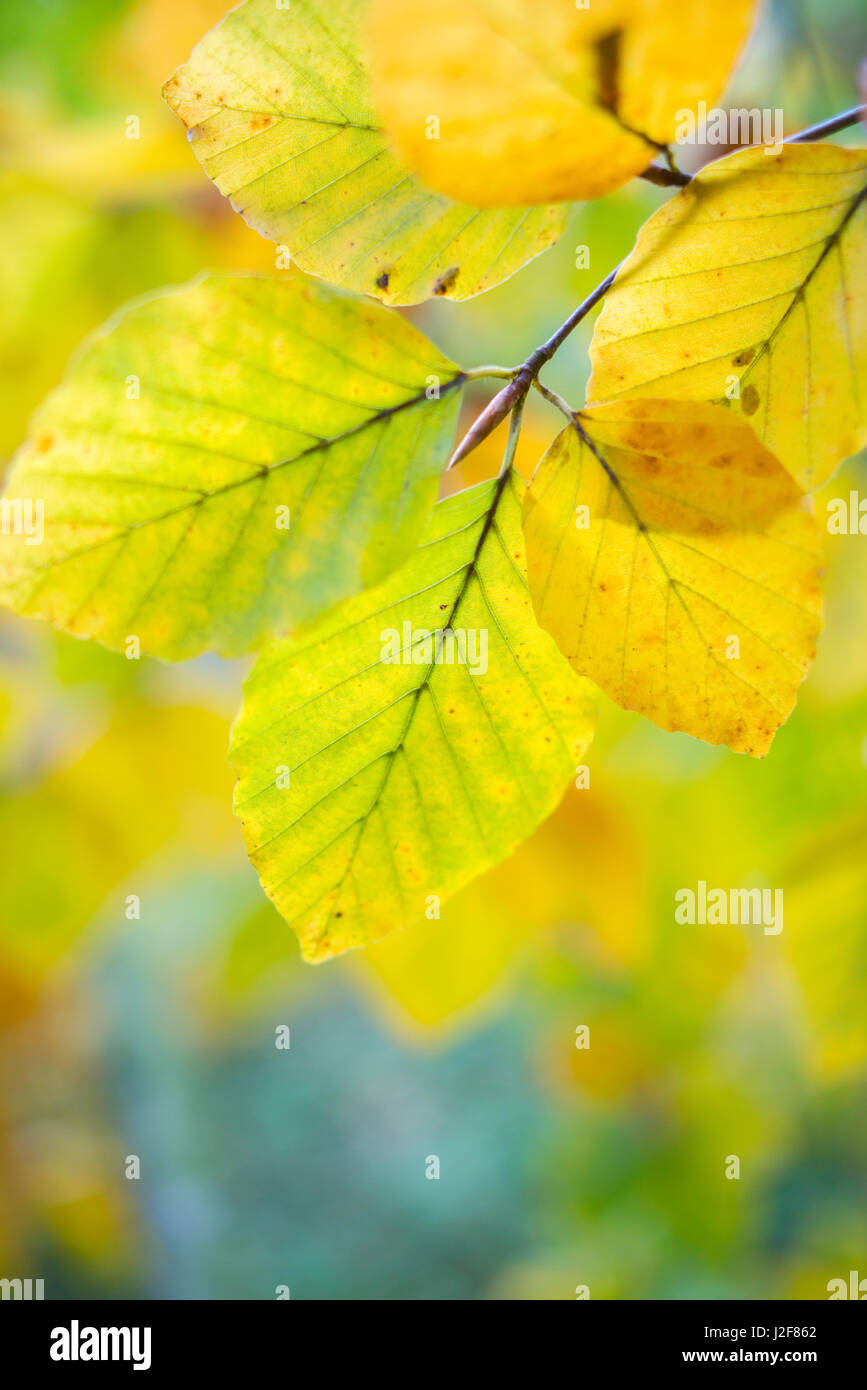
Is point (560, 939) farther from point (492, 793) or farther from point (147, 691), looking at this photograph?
point (492, 793)

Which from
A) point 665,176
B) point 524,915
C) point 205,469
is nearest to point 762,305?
point 665,176

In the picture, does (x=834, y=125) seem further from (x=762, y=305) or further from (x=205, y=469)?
(x=205, y=469)

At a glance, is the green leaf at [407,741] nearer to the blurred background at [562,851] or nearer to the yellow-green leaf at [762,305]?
the yellow-green leaf at [762,305]

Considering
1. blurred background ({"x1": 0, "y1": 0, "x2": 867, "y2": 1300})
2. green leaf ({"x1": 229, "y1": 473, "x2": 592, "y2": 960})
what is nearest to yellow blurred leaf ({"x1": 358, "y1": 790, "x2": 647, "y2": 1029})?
blurred background ({"x1": 0, "y1": 0, "x2": 867, "y2": 1300})

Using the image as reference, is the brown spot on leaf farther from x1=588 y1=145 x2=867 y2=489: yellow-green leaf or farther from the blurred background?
the blurred background
